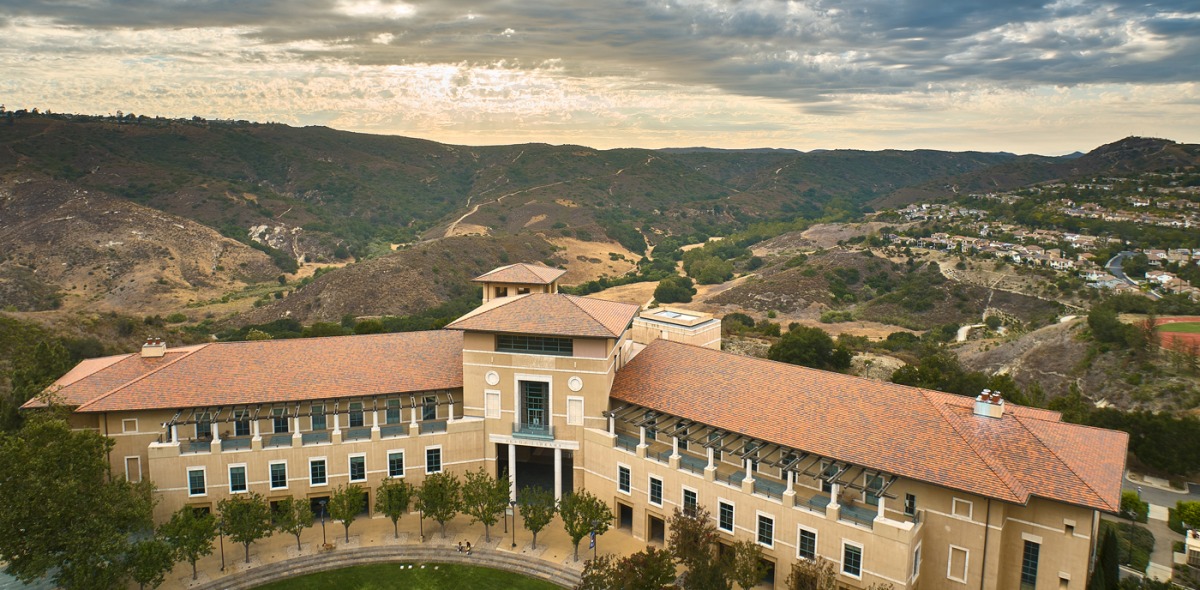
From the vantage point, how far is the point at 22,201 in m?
128

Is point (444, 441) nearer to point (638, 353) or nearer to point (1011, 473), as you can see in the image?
point (638, 353)

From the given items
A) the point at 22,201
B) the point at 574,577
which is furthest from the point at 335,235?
the point at 574,577

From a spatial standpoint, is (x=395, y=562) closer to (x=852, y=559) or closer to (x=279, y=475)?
(x=279, y=475)

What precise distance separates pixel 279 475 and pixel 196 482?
3.59 metres

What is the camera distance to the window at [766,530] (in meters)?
30.4

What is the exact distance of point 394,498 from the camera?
34688mm

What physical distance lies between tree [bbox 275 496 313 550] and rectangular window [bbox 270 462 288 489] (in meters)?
1.67

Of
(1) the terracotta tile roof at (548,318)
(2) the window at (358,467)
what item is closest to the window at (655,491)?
(1) the terracotta tile roof at (548,318)

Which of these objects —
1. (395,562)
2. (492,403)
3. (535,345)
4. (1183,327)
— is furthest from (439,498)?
(1183,327)

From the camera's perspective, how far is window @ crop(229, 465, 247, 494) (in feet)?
115

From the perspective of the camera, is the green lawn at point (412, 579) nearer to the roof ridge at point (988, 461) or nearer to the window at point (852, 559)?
the window at point (852, 559)

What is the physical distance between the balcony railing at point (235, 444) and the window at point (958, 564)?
30811 mm

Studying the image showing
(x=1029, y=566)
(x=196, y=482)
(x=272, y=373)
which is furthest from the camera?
(x=272, y=373)

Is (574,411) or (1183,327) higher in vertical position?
(574,411)
